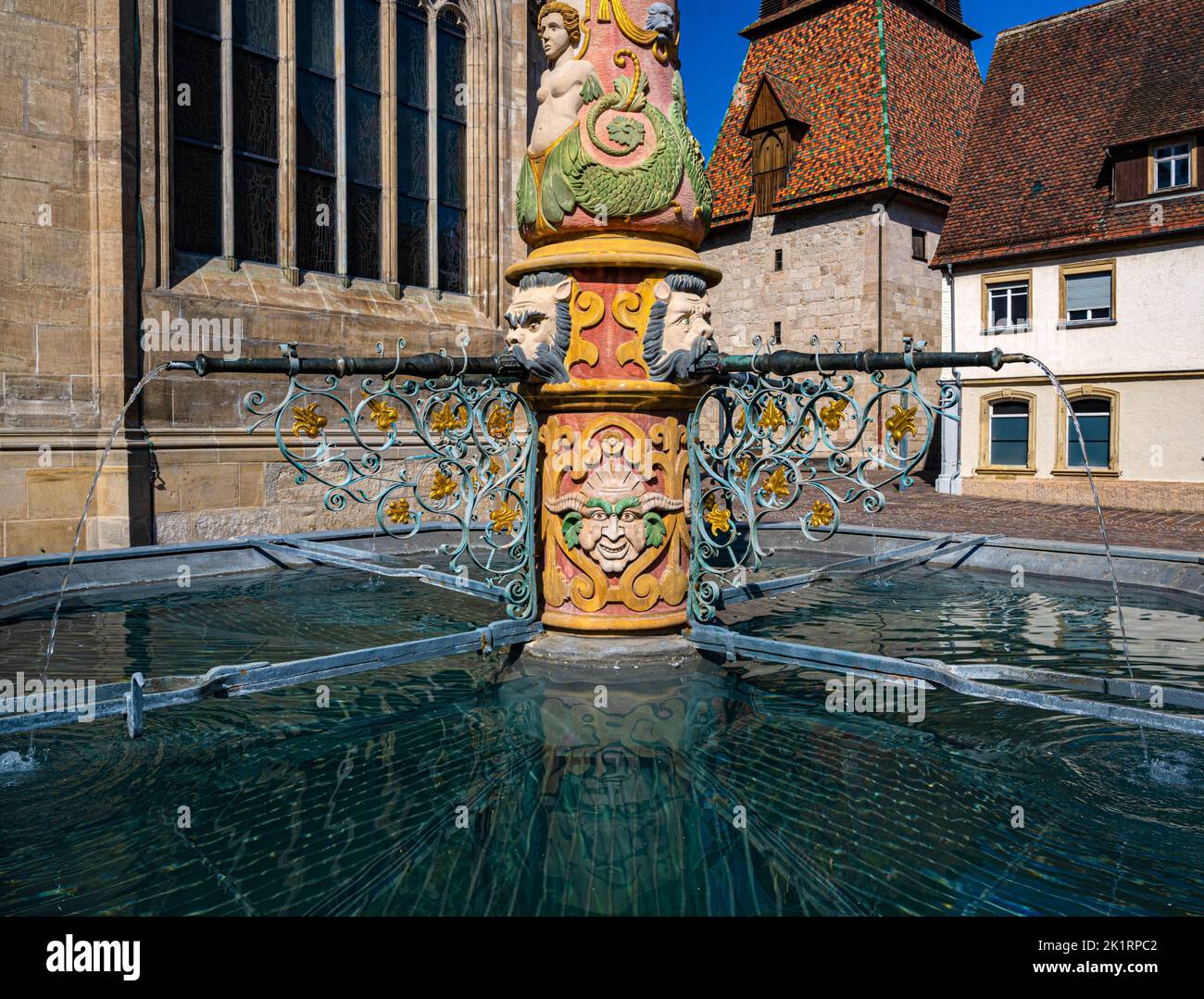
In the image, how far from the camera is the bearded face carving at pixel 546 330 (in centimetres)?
414

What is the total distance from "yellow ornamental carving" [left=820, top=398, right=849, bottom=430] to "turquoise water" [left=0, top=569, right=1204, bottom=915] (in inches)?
45.9

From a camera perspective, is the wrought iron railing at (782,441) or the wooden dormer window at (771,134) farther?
the wooden dormer window at (771,134)

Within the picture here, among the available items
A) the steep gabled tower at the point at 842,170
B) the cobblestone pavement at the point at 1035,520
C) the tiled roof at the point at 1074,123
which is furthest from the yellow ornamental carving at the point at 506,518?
the steep gabled tower at the point at 842,170

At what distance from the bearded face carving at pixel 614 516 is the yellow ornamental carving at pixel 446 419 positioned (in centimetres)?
107

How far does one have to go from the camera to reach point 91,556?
608 cm

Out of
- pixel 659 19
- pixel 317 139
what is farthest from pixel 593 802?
pixel 317 139

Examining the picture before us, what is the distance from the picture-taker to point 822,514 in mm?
4625

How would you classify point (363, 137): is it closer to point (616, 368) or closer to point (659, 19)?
point (659, 19)

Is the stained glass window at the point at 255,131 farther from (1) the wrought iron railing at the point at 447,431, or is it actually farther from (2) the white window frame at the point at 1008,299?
(2) the white window frame at the point at 1008,299

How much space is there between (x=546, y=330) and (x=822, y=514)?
1593 mm

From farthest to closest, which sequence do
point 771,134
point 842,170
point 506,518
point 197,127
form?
point 771,134 < point 842,170 < point 197,127 < point 506,518

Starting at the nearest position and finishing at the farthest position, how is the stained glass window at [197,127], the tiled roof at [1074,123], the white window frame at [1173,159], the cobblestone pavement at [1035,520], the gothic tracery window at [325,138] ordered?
1. the stained glass window at [197,127]
2. the gothic tracery window at [325,138]
3. the cobblestone pavement at [1035,520]
4. the white window frame at [1173,159]
5. the tiled roof at [1074,123]

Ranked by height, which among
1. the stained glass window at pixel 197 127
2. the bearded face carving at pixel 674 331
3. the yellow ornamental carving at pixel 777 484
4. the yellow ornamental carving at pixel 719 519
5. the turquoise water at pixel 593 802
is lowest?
the turquoise water at pixel 593 802

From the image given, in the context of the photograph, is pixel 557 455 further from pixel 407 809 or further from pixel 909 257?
pixel 909 257
